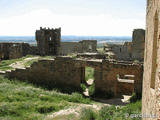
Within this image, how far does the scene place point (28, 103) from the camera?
26.8 ft

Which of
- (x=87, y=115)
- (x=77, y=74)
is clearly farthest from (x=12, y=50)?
(x=87, y=115)

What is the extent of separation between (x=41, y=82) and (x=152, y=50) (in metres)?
10.7

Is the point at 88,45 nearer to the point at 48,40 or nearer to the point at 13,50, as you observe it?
the point at 48,40

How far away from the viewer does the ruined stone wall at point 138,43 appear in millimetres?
17641

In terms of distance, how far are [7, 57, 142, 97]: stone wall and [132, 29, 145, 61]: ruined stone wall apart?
6624 millimetres

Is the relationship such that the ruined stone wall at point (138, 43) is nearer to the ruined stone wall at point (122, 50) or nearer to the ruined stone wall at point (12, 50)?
the ruined stone wall at point (122, 50)

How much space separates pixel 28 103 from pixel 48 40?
1892 cm

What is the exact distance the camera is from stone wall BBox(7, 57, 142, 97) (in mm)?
11312

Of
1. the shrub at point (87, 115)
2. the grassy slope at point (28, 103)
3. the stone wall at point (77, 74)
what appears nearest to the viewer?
the shrub at point (87, 115)

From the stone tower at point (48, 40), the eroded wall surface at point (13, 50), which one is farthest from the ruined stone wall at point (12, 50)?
the stone tower at point (48, 40)

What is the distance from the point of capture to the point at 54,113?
758cm

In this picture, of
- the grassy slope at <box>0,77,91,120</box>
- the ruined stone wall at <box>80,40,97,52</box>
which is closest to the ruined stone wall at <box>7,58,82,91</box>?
the grassy slope at <box>0,77,91,120</box>

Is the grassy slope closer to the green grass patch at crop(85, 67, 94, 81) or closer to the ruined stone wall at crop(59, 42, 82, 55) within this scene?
the green grass patch at crop(85, 67, 94, 81)

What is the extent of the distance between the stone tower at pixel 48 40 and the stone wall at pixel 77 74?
12984 millimetres
